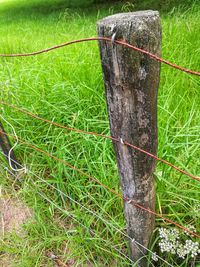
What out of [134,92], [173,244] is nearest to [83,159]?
[173,244]

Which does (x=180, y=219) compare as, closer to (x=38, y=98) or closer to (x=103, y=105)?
(x=103, y=105)

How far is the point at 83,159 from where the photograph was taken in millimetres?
1766

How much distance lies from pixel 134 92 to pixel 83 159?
41.0 inches

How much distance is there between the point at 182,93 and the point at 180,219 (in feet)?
3.67

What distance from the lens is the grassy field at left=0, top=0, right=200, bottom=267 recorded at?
145 cm

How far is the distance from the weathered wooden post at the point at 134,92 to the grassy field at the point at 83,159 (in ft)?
0.69

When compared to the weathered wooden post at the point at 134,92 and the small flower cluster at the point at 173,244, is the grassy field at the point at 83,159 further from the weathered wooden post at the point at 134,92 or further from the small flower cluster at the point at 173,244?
the weathered wooden post at the point at 134,92

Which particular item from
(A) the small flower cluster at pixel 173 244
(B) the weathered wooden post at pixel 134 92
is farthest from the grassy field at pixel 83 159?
(B) the weathered wooden post at pixel 134 92

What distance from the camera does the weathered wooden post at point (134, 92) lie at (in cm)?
71

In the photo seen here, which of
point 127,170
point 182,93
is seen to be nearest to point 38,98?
point 182,93

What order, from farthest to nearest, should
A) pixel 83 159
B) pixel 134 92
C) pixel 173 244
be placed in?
1. pixel 83 159
2. pixel 173 244
3. pixel 134 92

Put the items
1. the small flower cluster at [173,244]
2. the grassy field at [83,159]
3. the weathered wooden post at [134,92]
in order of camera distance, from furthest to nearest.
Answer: the grassy field at [83,159] < the small flower cluster at [173,244] < the weathered wooden post at [134,92]

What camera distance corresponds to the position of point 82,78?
2.34 metres

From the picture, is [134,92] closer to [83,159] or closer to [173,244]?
[173,244]
